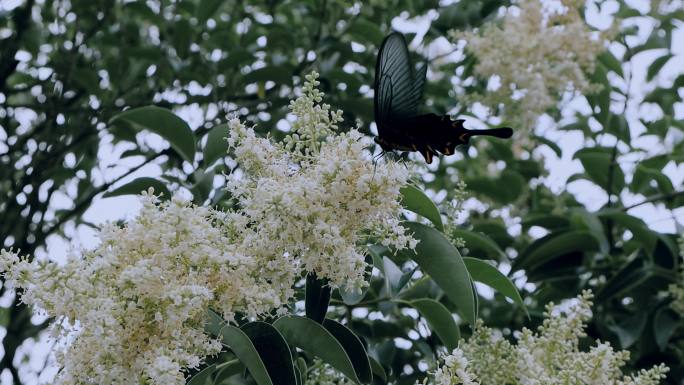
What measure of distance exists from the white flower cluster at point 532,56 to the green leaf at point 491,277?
1.33 metres

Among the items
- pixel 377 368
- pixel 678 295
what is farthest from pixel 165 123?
pixel 678 295

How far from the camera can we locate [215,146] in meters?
2.06

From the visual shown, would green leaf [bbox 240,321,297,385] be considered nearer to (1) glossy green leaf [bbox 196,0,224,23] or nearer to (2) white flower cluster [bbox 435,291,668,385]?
(2) white flower cluster [bbox 435,291,668,385]

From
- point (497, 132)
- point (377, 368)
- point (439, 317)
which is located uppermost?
point (497, 132)

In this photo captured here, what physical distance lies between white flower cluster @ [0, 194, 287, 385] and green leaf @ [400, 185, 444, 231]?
1.13 feet

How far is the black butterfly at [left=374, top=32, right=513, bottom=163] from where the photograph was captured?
66.6 inches

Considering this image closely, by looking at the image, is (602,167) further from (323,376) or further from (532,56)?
(323,376)

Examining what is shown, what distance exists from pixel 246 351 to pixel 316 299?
207mm

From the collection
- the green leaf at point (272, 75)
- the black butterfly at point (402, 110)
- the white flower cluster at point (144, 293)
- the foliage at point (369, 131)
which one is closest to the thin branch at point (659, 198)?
the foliage at point (369, 131)

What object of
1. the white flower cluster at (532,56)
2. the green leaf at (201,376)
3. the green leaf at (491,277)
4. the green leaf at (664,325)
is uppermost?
the green leaf at (201,376)

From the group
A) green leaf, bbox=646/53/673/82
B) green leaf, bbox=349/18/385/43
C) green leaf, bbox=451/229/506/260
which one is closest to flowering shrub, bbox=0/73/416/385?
green leaf, bbox=451/229/506/260

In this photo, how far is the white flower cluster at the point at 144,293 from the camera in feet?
4.45

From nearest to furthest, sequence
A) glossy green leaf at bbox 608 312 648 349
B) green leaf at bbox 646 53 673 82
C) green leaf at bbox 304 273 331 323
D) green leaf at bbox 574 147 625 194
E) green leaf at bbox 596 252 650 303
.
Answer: green leaf at bbox 304 273 331 323, glossy green leaf at bbox 608 312 648 349, green leaf at bbox 596 252 650 303, green leaf at bbox 574 147 625 194, green leaf at bbox 646 53 673 82

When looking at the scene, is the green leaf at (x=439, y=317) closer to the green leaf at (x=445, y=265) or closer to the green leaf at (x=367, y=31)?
the green leaf at (x=445, y=265)
